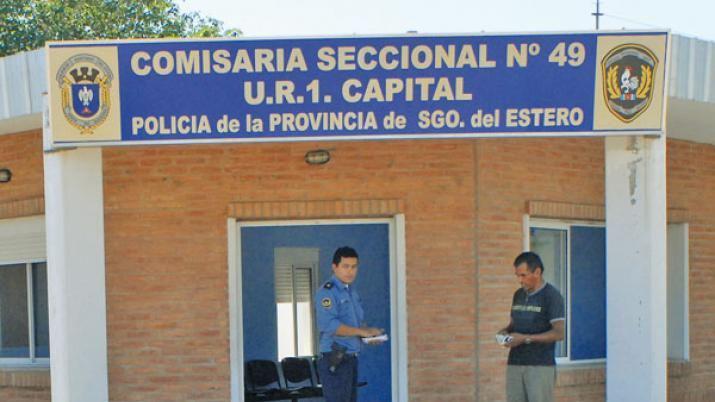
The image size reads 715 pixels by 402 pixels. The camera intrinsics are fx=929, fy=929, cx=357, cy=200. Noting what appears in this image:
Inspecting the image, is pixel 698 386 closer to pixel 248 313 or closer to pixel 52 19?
pixel 248 313

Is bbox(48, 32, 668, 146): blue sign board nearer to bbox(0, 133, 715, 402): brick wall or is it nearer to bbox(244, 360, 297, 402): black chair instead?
bbox(0, 133, 715, 402): brick wall

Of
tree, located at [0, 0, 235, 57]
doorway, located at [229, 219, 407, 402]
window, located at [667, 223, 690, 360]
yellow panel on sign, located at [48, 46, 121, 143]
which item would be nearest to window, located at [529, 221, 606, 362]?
window, located at [667, 223, 690, 360]

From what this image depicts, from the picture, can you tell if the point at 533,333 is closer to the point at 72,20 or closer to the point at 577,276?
the point at 577,276

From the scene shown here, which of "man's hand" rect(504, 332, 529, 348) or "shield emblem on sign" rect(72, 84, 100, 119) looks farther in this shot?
"man's hand" rect(504, 332, 529, 348)

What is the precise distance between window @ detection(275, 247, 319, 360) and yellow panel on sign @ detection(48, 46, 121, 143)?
3.20 metres

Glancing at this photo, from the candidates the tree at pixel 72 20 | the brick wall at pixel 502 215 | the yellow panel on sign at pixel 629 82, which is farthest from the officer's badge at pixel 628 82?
the tree at pixel 72 20

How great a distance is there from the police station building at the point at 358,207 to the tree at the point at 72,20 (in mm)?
13127

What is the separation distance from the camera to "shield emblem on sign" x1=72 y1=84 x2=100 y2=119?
6.31 m

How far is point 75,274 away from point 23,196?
248cm

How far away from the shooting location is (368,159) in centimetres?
800

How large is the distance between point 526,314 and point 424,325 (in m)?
1.43

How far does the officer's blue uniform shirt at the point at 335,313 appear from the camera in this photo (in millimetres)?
6832

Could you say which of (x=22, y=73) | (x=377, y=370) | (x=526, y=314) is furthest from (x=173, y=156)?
(x=526, y=314)

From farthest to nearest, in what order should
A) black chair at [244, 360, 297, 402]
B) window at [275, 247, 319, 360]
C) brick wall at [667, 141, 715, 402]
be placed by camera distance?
1. brick wall at [667, 141, 715, 402]
2. window at [275, 247, 319, 360]
3. black chair at [244, 360, 297, 402]
